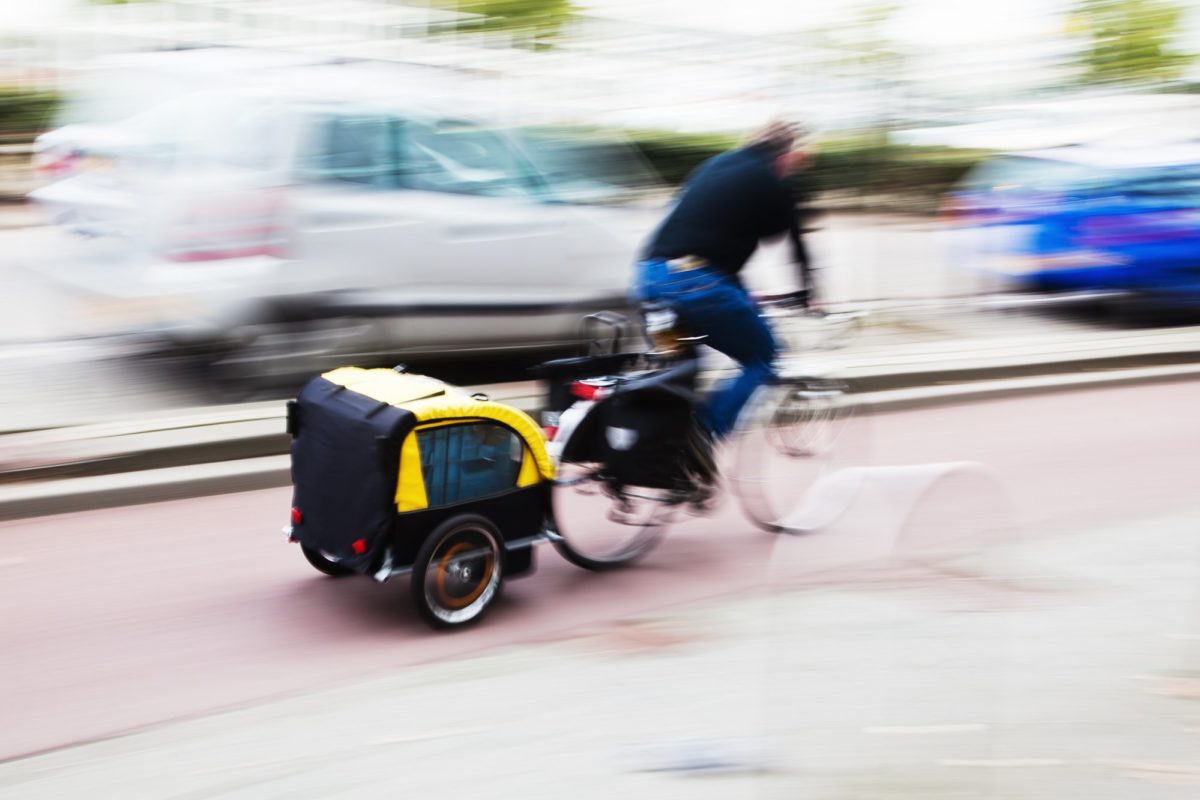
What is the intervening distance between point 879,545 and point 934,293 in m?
9.04

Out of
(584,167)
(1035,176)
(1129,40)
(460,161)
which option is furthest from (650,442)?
(1129,40)

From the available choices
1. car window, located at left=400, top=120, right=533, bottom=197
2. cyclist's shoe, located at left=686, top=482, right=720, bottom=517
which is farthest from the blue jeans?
car window, located at left=400, top=120, right=533, bottom=197

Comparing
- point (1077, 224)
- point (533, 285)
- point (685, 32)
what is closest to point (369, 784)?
point (533, 285)

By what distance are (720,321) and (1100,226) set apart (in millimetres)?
6460

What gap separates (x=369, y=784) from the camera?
Answer: 3.31 meters

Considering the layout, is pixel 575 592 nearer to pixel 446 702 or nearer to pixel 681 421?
pixel 681 421

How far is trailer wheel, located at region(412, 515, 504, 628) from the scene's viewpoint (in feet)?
13.9

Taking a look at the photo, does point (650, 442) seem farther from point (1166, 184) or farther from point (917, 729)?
point (1166, 184)

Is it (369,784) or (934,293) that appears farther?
(934,293)

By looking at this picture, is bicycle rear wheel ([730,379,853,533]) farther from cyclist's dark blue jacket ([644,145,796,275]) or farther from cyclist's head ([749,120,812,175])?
cyclist's head ([749,120,812,175])

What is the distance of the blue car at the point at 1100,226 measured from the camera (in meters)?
10.3

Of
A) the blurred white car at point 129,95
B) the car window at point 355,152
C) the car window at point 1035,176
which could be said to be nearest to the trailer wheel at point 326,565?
the car window at point 355,152

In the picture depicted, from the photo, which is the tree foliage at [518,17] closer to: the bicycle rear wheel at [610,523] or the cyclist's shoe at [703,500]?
the bicycle rear wheel at [610,523]

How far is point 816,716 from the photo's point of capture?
311 centimetres
